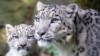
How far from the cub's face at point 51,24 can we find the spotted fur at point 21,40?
92 centimetres

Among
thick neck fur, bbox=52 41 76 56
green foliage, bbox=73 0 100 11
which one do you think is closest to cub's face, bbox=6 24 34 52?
thick neck fur, bbox=52 41 76 56

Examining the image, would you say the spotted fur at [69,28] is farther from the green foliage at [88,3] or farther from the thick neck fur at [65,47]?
the green foliage at [88,3]

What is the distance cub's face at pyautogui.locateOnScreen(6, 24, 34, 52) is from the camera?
25.8 ft

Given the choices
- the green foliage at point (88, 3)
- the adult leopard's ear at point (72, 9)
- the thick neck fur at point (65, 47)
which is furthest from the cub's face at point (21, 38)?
the green foliage at point (88, 3)

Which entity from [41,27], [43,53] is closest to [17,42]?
[41,27]

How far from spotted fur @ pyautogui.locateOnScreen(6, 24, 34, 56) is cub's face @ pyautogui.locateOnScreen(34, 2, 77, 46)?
0.92 m

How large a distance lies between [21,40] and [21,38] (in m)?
0.06

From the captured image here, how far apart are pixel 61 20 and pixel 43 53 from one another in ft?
16.6

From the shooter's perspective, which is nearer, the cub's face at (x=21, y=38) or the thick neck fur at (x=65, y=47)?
the thick neck fur at (x=65, y=47)

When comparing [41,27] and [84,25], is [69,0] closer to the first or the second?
[84,25]

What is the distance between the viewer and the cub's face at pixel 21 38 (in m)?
7.85

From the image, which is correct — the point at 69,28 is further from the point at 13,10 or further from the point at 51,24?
the point at 13,10

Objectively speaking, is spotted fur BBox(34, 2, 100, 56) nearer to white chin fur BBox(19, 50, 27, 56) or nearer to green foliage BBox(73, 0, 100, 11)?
white chin fur BBox(19, 50, 27, 56)

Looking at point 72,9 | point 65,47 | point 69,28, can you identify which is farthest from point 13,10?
point 69,28
